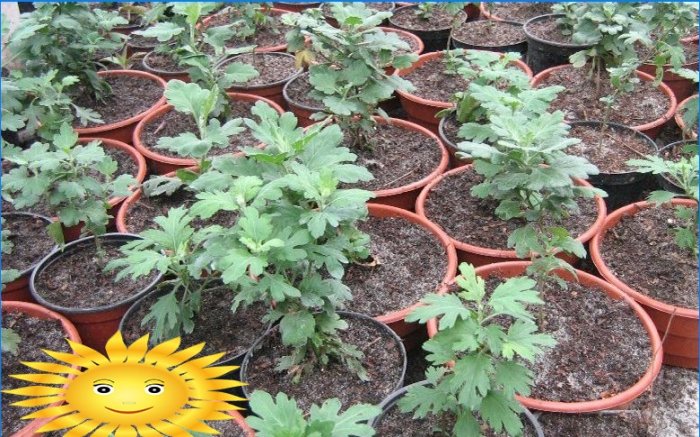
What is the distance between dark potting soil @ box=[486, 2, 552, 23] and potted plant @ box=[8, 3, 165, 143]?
2801 millimetres

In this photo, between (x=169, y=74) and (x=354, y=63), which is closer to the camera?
(x=354, y=63)

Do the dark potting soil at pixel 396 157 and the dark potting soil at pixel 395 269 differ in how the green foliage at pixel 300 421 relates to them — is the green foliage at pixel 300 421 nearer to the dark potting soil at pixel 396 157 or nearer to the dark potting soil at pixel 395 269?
the dark potting soil at pixel 395 269

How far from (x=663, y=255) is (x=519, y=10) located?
10.0 feet

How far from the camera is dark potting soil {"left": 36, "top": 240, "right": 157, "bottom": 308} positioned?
123 inches

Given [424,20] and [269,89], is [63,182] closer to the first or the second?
[269,89]

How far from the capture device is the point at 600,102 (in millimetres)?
4277

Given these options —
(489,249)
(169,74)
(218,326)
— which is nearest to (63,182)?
(218,326)

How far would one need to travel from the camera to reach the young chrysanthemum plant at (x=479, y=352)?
76.2 inches

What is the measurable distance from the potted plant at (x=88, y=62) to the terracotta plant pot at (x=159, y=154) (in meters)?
0.08

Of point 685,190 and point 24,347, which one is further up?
point 685,190

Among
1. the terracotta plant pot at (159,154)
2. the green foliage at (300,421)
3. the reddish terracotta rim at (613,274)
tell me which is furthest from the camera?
the terracotta plant pot at (159,154)

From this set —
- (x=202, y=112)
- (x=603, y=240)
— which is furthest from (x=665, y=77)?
(x=202, y=112)

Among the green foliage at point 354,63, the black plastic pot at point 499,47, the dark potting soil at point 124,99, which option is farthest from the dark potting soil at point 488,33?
the dark potting soil at point 124,99

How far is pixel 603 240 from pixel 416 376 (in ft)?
3.72
